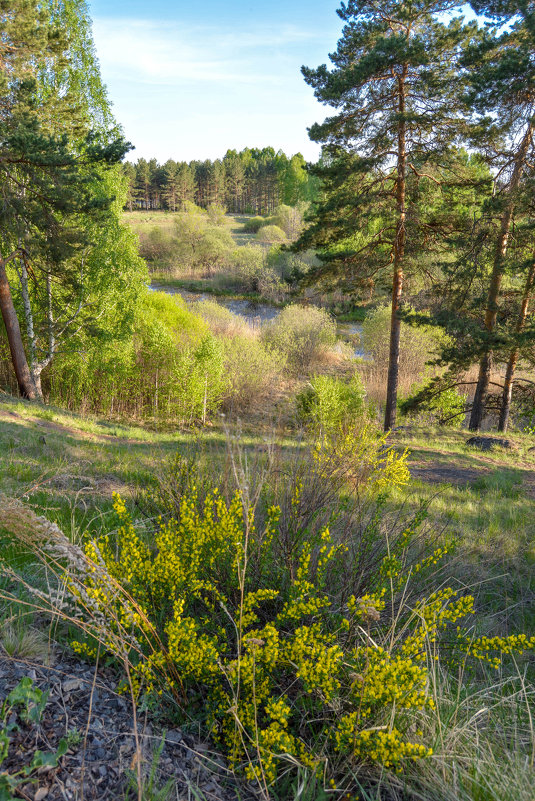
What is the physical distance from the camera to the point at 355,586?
2322 millimetres

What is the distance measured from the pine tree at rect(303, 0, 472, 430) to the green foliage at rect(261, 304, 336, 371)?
38.0 ft

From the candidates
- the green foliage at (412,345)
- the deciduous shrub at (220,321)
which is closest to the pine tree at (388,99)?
the green foliage at (412,345)

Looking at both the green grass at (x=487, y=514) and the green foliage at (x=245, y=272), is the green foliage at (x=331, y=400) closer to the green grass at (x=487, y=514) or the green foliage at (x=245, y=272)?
the green grass at (x=487, y=514)

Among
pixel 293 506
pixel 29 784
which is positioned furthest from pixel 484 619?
pixel 29 784

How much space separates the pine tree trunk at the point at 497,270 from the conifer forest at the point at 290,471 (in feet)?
0.25

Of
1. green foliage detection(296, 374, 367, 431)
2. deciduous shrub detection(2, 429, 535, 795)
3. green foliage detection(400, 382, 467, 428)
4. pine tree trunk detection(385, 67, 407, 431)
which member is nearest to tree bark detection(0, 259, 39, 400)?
green foliage detection(296, 374, 367, 431)

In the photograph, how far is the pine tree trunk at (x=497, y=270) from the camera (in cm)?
1048

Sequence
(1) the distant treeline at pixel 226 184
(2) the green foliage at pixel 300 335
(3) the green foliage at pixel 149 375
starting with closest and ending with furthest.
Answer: (3) the green foliage at pixel 149 375 < (2) the green foliage at pixel 300 335 < (1) the distant treeline at pixel 226 184

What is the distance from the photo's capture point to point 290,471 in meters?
3.23

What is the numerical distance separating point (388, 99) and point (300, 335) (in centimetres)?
1370

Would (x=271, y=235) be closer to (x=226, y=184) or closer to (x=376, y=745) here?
(x=226, y=184)

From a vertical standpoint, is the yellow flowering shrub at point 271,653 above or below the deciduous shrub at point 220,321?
above

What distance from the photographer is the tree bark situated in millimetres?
11359

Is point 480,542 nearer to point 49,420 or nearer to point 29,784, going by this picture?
point 29,784
